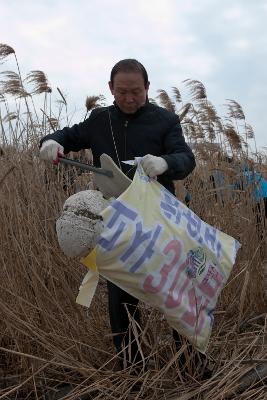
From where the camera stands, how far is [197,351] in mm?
2053

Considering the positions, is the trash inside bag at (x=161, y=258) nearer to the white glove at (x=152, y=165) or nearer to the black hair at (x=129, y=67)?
the white glove at (x=152, y=165)

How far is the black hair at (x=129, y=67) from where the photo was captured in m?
1.99

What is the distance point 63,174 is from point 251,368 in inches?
46.1

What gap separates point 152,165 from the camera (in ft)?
5.85

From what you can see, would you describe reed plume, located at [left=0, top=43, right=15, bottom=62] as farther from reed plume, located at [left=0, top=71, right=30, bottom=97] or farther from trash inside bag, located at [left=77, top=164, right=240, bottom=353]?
trash inside bag, located at [left=77, top=164, right=240, bottom=353]

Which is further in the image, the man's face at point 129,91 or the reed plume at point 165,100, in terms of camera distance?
the reed plume at point 165,100

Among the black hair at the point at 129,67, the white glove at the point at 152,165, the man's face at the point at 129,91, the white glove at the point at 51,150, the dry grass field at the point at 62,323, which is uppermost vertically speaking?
the black hair at the point at 129,67

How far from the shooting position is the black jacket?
2.06 m

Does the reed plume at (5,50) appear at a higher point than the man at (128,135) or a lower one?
higher

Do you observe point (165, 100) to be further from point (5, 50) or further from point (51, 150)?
point (51, 150)

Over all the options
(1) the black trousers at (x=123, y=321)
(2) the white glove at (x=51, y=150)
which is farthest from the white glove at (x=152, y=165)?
(1) the black trousers at (x=123, y=321)

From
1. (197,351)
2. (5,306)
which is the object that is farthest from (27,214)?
(197,351)

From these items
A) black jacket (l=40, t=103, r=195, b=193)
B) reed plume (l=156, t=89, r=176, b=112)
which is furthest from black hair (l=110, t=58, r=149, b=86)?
reed plume (l=156, t=89, r=176, b=112)

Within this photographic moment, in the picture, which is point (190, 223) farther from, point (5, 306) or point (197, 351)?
point (5, 306)
